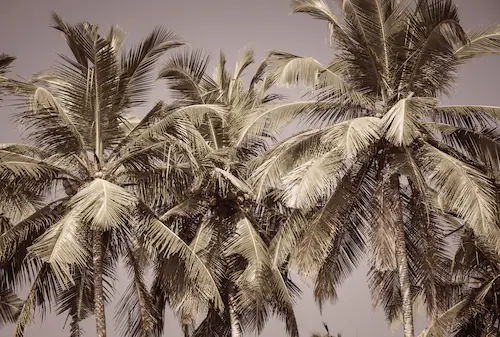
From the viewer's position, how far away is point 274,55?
16.8m

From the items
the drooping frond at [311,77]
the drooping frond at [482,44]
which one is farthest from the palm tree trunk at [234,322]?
the drooping frond at [482,44]

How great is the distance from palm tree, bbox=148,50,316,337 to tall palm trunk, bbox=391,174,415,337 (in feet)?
7.20

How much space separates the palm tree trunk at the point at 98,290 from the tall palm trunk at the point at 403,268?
19.9 feet

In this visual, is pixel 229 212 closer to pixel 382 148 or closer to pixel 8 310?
pixel 382 148

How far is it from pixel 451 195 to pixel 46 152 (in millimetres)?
8258

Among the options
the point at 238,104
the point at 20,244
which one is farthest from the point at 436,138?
the point at 20,244

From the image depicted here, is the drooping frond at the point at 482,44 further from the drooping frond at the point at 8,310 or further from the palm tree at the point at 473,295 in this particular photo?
the drooping frond at the point at 8,310

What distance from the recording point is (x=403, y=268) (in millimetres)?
15617

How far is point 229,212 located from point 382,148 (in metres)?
4.39

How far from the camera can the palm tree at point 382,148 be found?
50.3 ft

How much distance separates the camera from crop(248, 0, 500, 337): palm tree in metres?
15.3

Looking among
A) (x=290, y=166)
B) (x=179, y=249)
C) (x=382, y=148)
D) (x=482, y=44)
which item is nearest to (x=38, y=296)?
(x=179, y=249)

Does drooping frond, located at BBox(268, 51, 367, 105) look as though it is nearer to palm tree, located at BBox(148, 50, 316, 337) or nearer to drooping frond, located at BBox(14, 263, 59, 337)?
palm tree, located at BBox(148, 50, 316, 337)

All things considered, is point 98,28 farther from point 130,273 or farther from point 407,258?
point 407,258
